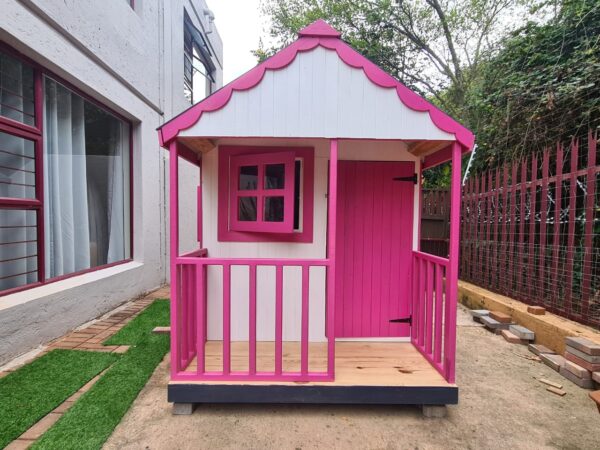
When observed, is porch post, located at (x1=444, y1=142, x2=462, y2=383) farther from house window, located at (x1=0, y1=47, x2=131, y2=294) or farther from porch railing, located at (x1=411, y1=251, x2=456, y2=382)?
house window, located at (x1=0, y1=47, x2=131, y2=294)

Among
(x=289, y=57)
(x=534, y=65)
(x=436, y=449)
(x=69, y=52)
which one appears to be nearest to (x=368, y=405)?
(x=436, y=449)

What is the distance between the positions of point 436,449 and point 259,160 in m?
2.67

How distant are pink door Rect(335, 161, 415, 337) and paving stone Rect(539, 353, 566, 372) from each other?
4.70ft

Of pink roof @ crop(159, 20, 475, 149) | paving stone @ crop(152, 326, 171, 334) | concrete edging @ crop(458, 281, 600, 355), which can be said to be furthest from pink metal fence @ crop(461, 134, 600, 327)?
paving stone @ crop(152, 326, 171, 334)

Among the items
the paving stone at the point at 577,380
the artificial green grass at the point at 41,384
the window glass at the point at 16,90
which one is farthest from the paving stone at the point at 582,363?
the window glass at the point at 16,90

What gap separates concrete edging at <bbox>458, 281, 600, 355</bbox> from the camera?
3.20 m

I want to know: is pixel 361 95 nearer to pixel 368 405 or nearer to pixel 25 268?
pixel 368 405

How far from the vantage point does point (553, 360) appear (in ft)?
10.3

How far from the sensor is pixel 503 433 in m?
2.22

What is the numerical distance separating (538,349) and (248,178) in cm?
365

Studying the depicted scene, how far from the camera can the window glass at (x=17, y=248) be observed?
306 centimetres

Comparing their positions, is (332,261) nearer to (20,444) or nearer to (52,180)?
(20,444)

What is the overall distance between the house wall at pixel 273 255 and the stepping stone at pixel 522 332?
2219 millimetres

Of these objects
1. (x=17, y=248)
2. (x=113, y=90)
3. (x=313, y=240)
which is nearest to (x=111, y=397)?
(x=17, y=248)
